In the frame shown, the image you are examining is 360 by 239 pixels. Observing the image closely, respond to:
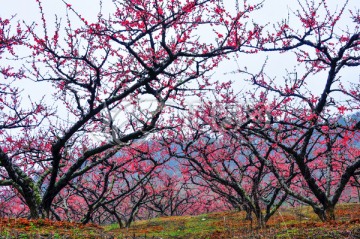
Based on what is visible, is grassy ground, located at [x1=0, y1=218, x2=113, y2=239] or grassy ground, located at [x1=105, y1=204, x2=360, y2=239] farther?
grassy ground, located at [x1=105, y1=204, x2=360, y2=239]

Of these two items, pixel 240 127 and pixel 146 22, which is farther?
pixel 240 127

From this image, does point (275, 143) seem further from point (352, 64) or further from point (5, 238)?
→ point (5, 238)

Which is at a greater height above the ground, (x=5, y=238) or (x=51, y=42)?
(x=51, y=42)

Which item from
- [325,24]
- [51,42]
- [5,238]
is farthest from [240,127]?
[5,238]

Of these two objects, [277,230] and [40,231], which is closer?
[40,231]

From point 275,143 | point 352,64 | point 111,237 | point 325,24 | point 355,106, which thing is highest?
point 325,24

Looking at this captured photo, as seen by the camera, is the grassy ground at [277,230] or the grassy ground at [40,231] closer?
the grassy ground at [40,231]

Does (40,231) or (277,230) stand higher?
(40,231)

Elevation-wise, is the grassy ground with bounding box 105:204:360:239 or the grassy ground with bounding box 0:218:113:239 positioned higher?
the grassy ground with bounding box 0:218:113:239

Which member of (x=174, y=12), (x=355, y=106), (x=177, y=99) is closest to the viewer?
(x=174, y=12)

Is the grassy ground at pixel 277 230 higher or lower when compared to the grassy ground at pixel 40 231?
lower

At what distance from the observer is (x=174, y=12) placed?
787 cm

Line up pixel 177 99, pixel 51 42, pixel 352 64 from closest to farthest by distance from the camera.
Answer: pixel 51 42 → pixel 352 64 → pixel 177 99

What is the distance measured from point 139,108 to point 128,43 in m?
5.93
